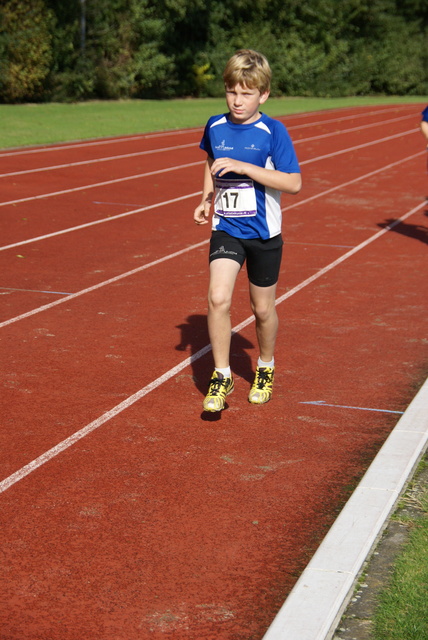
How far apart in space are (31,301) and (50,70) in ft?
111

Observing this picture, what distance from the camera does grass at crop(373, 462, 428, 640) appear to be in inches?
129

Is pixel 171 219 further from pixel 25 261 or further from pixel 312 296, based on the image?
pixel 312 296

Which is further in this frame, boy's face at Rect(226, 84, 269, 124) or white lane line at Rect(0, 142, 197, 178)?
white lane line at Rect(0, 142, 197, 178)

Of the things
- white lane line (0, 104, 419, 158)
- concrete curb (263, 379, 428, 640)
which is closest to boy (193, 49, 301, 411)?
concrete curb (263, 379, 428, 640)

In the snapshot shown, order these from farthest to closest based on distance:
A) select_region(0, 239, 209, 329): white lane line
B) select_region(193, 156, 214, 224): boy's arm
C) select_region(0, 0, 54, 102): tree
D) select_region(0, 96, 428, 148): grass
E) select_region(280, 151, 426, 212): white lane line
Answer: select_region(0, 0, 54, 102): tree → select_region(0, 96, 428, 148): grass → select_region(280, 151, 426, 212): white lane line → select_region(0, 239, 209, 329): white lane line → select_region(193, 156, 214, 224): boy's arm

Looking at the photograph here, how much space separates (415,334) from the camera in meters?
7.59

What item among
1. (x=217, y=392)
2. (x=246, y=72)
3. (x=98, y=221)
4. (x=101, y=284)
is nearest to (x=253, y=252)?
(x=217, y=392)

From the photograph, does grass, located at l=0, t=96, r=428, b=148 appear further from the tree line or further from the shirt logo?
the shirt logo

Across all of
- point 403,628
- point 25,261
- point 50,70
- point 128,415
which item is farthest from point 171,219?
point 50,70

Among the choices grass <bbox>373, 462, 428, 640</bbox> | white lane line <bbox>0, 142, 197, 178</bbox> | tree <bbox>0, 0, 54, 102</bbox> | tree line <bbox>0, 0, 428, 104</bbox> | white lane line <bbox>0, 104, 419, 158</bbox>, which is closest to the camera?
grass <bbox>373, 462, 428, 640</bbox>

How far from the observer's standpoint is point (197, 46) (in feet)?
168

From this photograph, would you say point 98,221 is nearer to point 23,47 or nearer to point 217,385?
point 217,385

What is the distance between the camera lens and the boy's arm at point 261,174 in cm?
514

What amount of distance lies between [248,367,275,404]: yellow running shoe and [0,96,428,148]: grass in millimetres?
16470
